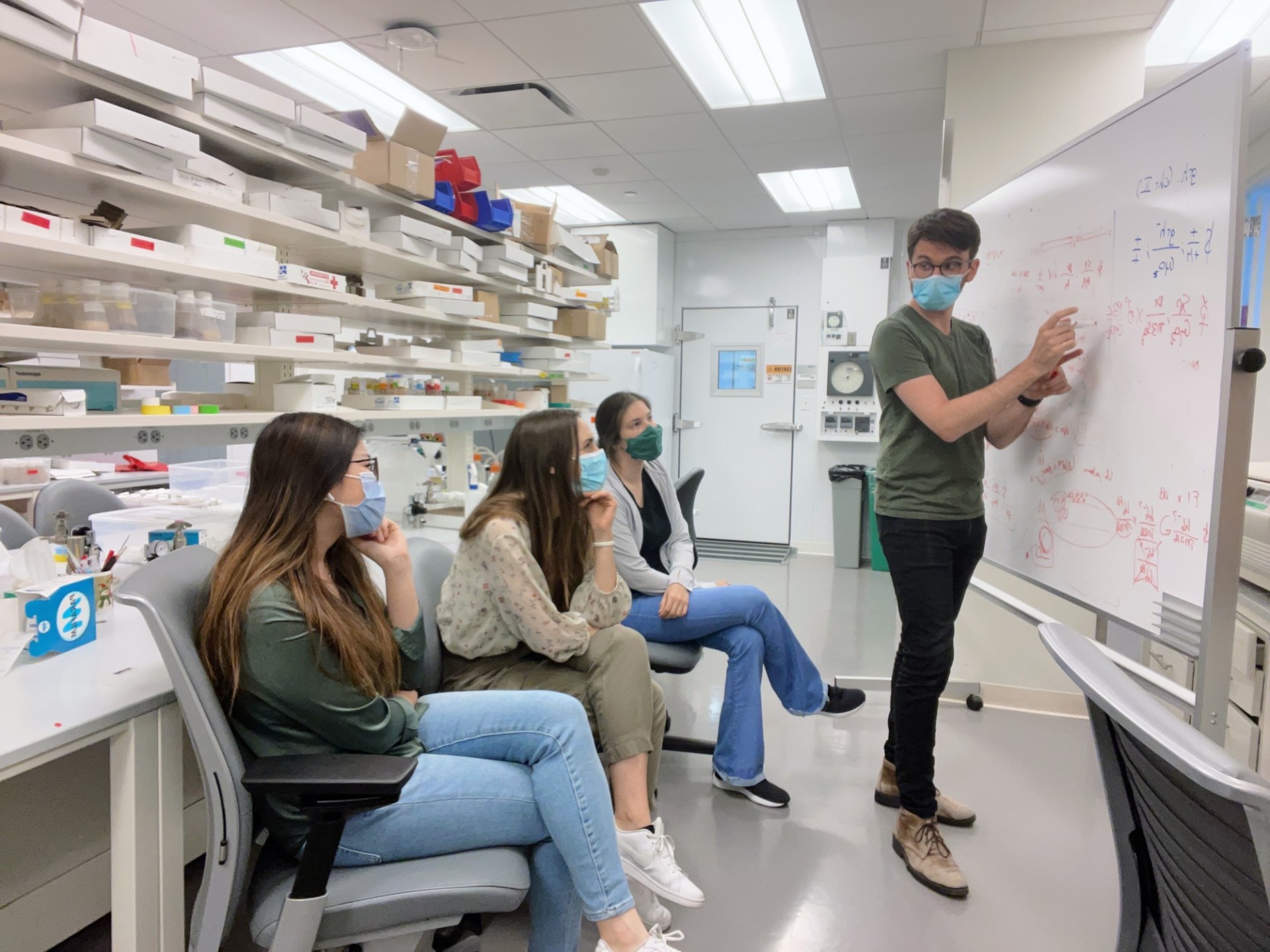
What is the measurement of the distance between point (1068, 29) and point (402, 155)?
8.16 ft

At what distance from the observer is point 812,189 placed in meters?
5.26

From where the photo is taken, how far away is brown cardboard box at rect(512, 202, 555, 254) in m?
3.52

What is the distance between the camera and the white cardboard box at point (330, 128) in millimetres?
2143

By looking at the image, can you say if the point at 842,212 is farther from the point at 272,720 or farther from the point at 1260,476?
the point at 272,720

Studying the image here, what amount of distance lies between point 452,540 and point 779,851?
157cm

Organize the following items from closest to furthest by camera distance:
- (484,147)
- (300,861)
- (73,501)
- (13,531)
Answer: (300,861)
(13,531)
(73,501)
(484,147)

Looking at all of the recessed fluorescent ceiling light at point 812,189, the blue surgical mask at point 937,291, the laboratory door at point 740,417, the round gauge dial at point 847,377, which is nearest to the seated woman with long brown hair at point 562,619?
the blue surgical mask at point 937,291

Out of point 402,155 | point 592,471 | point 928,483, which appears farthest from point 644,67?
point 928,483

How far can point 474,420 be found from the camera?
3.30m

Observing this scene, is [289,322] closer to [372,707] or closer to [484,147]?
[372,707]

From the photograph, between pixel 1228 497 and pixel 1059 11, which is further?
pixel 1059 11

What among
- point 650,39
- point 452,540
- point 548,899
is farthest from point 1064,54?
point 548,899

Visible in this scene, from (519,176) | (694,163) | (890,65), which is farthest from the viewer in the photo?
(519,176)

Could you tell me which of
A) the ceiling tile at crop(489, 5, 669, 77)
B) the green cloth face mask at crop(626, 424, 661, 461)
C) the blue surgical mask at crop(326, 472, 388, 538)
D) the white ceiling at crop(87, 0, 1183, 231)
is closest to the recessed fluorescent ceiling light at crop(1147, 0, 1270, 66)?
the white ceiling at crop(87, 0, 1183, 231)
